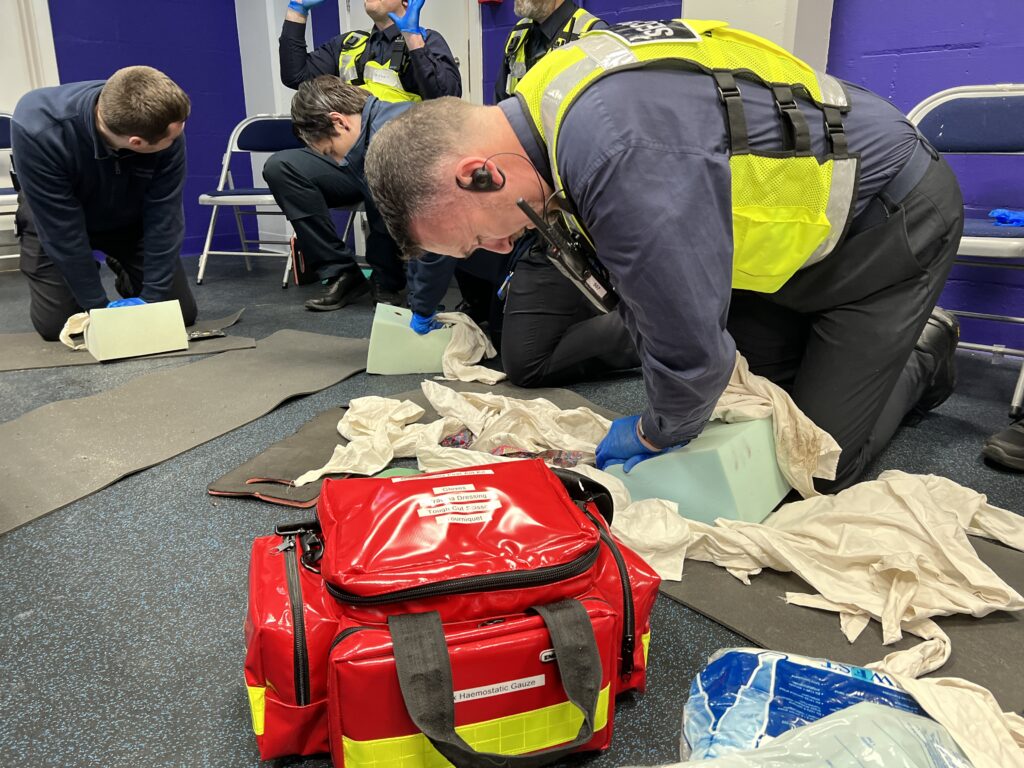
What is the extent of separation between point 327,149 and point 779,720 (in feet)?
6.70

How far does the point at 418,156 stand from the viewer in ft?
3.20

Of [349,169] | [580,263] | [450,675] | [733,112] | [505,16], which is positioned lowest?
[450,675]

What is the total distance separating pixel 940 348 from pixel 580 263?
1.13 m

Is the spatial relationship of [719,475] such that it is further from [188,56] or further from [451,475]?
[188,56]

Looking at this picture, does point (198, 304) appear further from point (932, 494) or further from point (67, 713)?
point (932, 494)

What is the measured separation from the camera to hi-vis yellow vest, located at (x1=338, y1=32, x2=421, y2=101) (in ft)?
10.0

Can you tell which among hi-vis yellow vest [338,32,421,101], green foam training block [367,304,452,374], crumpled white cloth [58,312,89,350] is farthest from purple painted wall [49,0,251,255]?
green foam training block [367,304,452,374]

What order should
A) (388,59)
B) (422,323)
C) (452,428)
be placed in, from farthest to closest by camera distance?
(388,59), (422,323), (452,428)

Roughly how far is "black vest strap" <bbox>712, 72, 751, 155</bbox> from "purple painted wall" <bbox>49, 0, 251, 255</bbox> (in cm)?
416

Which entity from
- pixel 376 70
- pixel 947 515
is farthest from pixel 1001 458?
pixel 376 70

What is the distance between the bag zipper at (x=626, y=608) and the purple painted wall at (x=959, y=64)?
6.64 ft

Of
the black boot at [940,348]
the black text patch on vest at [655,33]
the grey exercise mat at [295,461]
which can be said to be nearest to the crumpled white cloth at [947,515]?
the grey exercise mat at [295,461]

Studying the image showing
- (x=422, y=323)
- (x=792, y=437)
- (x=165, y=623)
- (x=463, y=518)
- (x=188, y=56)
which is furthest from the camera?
(x=188, y=56)

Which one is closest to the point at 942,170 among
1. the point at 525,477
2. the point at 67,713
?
the point at 525,477
